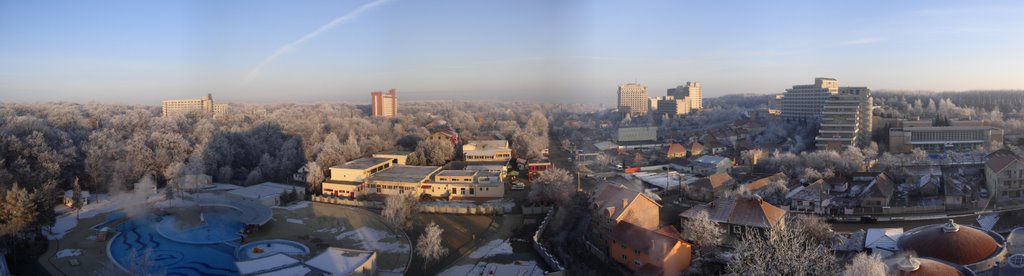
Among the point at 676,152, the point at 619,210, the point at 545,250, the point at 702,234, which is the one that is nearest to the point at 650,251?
the point at 702,234

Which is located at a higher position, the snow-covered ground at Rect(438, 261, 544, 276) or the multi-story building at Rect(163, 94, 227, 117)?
the multi-story building at Rect(163, 94, 227, 117)

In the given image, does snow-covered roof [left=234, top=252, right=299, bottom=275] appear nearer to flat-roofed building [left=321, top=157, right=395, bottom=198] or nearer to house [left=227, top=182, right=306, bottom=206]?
house [left=227, top=182, right=306, bottom=206]

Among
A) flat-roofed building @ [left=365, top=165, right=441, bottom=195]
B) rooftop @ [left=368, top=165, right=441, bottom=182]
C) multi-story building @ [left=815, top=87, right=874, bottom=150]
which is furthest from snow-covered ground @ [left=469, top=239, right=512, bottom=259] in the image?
multi-story building @ [left=815, top=87, right=874, bottom=150]

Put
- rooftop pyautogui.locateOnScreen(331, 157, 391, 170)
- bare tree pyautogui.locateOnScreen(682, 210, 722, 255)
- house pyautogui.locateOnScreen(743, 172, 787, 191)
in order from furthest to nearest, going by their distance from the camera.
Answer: rooftop pyautogui.locateOnScreen(331, 157, 391, 170)
house pyautogui.locateOnScreen(743, 172, 787, 191)
bare tree pyautogui.locateOnScreen(682, 210, 722, 255)

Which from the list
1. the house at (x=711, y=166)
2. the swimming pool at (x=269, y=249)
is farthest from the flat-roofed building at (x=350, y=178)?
the house at (x=711, y=166)

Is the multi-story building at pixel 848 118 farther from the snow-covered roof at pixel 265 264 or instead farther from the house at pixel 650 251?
the snow-covered roof at pixel 265 264

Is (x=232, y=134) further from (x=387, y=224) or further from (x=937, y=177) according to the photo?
(x=937, y=177)
